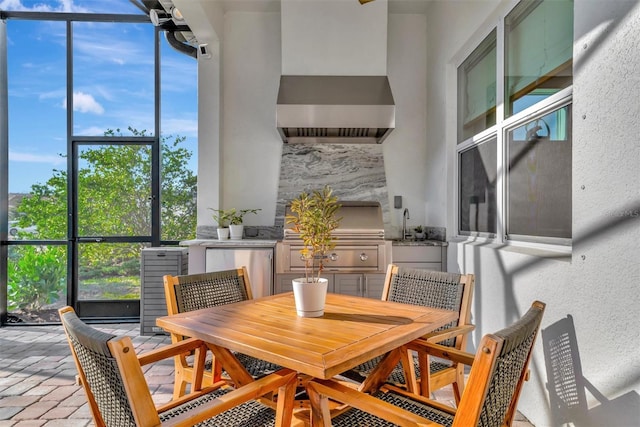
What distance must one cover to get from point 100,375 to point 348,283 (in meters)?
2.59

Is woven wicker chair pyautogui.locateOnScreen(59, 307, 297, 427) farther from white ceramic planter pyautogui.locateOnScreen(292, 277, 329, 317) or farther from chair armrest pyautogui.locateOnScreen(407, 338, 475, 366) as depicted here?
chair armrest pyautogui.locateOnScreen(407, 338, 475, 366)

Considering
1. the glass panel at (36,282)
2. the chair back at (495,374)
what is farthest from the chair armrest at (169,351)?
the glass panel at (36,282)

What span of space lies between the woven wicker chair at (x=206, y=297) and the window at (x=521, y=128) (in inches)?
69.1

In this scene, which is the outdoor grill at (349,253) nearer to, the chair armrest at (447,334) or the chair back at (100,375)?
the chair armrest at (447,334)

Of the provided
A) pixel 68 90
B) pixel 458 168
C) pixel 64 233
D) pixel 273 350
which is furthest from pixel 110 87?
pixel 273 350

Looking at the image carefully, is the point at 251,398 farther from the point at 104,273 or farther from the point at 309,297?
the point at 104,273

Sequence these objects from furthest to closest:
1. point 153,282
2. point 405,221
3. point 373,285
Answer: point 405,221, point 153,282, point 373,285

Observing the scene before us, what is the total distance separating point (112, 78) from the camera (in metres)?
4.25

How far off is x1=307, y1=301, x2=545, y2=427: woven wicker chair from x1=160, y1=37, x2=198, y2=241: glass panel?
347 cm

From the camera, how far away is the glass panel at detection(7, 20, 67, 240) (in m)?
4.16

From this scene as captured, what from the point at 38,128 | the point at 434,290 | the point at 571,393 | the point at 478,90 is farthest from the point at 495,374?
the point at 38,128

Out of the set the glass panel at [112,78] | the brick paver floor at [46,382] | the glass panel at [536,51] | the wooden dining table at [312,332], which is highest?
the glass panel at [112,78]

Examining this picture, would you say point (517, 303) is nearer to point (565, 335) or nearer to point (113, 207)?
point (565, 335)

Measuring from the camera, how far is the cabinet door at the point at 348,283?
3.42 meters
